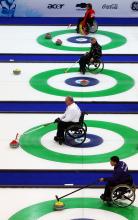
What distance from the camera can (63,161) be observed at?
13.7 meters

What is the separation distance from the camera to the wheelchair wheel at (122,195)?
11.6m

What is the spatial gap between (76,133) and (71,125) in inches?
10.9

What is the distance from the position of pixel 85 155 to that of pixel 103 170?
35.6 inches

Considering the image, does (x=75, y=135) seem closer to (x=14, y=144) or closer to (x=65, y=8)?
(x=14, y=144)

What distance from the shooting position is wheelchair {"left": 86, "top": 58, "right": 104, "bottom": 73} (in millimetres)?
19359

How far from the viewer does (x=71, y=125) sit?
14195mm

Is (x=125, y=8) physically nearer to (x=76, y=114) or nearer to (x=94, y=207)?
(x=76, y=114)

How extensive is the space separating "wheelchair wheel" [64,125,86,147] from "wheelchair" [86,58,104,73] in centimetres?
522

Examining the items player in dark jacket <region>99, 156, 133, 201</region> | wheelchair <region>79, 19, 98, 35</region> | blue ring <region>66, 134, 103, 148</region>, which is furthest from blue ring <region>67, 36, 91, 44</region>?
player in dark jacket <region>99, 156, 133, 201</region>

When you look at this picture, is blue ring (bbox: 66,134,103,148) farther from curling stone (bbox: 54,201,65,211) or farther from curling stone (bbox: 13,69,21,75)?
curling stone (bbox: 13,69,21,75)

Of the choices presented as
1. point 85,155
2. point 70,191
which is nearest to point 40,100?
point 85,155

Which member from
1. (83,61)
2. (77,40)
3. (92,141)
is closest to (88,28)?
(77,40)

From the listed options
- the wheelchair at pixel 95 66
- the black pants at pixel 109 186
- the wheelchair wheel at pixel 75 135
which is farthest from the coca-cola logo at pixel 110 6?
the black pants at pixel 109 186

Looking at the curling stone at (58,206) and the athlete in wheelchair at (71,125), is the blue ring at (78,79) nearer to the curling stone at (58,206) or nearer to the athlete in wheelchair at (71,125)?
the athlete in wheelchair at (71,125)
